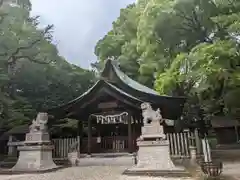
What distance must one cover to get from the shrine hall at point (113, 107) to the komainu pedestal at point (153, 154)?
2.07m

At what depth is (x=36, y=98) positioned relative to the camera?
24.0m

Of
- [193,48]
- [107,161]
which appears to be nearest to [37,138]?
[107,161]

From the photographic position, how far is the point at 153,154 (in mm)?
9930

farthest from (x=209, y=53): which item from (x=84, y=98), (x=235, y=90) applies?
(x=84, y=98)

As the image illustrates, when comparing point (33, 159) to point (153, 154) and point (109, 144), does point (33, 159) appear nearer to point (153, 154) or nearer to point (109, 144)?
point (109, 144)

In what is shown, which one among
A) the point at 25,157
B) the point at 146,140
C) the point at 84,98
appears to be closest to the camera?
the point at 146,140

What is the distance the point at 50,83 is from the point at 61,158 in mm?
12321

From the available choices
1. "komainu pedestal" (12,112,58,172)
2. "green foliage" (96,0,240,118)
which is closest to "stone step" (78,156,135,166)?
"komainu pedestal" (12,112,58,172)

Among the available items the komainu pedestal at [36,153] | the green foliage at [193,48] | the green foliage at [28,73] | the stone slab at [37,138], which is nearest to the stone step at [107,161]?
the komainu pedestal at [36,153]

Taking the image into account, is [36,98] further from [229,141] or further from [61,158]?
[229,141]

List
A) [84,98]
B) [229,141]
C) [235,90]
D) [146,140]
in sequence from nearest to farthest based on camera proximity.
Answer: [146,140] < [84,98] < [235,90] < [229,141]

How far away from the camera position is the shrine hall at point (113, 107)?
42.2 ft

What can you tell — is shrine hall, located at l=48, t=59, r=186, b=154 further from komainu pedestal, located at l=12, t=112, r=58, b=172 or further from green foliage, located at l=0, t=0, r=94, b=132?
green foliage, located at l=0, t=0, r=94, b=132

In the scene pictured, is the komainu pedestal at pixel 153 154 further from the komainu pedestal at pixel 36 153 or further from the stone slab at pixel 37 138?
the stone slab at pixel 37 138
